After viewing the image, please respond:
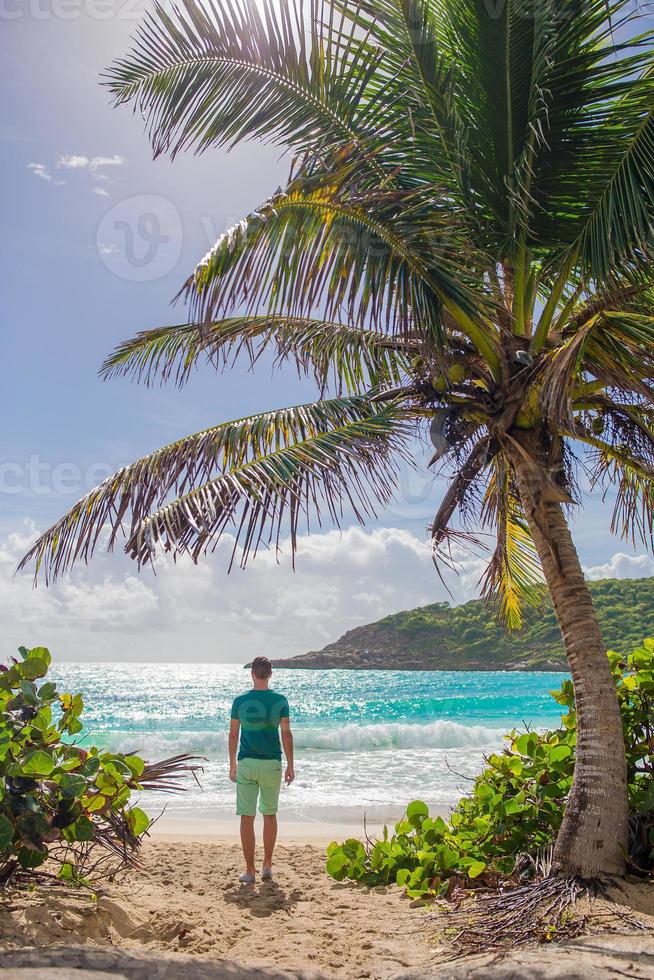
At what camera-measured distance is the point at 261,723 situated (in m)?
5.28

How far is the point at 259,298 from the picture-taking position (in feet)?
13.9

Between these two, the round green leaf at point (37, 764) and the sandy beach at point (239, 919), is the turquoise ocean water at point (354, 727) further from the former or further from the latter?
the round green leaf at point (37, 764)

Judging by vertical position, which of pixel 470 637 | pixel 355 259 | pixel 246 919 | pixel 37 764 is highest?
pixel 355 259

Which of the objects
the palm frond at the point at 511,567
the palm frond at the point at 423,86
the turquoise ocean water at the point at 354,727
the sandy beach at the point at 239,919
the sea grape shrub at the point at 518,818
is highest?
the palm frond at the point at 423,86

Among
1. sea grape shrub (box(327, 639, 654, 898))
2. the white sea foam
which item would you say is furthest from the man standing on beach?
the white sea foam

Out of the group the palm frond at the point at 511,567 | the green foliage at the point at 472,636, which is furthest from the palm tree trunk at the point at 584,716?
the green foliage at the point at 472,636

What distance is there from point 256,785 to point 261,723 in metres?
0.49

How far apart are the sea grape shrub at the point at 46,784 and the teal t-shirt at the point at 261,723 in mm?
1342

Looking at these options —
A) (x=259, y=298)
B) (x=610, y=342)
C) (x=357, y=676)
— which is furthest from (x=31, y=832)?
(x=357, y=676)

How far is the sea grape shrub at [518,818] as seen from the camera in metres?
4.38

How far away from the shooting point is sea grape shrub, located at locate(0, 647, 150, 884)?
3.32m

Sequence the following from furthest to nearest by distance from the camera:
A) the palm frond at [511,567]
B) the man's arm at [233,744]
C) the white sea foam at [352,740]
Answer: the white sea foam at [352,740], the palm frond at [511,567], the man's arm at [233,744]

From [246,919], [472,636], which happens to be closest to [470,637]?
[472,636]

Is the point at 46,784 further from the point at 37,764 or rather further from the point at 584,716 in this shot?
the point at 584,716
